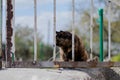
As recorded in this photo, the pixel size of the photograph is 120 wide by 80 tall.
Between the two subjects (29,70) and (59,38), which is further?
(59,38)

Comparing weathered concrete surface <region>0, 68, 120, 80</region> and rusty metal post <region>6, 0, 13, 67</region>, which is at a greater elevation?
rusty metal post <region>6, 0, 13, 67</region>

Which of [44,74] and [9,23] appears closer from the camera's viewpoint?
[44,74]

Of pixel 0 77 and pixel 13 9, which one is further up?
pixel 13 9

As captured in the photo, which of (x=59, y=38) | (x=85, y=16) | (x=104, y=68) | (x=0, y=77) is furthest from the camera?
(x=85, y=16)

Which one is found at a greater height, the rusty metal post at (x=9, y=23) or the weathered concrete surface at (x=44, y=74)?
the rusty metal post at (x=9, y=23)

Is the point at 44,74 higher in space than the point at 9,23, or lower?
lower

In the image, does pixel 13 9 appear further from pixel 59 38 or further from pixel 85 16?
pixel 85 16

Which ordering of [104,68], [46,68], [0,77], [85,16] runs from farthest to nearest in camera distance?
[85,16]
[104,68]
[46,68]
[0,77]

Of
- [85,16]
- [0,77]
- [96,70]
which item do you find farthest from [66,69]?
[85,16]

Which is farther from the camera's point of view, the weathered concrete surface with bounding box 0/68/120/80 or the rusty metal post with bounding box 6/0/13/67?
the rusty metal post with bounding box 6/0/13/67

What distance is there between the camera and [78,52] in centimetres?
469

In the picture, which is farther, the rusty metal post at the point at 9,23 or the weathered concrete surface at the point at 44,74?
the rusty metal post at the point at 9,23

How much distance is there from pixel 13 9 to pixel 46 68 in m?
0.61

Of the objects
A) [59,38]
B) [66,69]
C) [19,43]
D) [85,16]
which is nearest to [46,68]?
[66,69]
